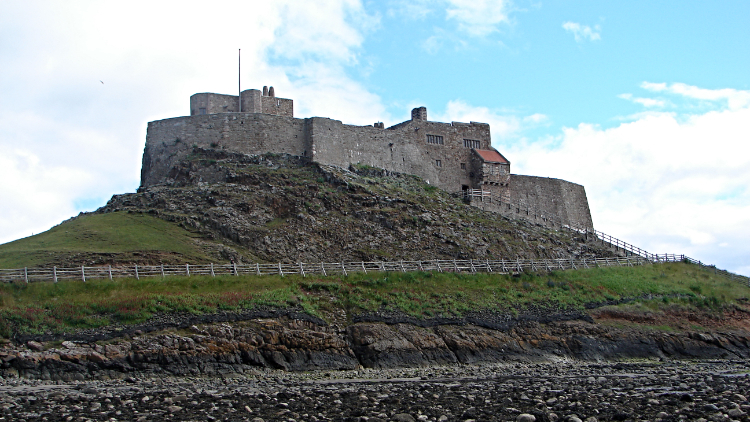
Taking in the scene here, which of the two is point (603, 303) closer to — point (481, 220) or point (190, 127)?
point (481, 220)

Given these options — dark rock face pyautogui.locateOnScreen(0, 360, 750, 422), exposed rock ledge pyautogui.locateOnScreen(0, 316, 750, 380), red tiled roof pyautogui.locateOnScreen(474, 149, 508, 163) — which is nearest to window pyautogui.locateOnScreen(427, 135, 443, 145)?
red tiled roof pyautogui.locateOnScreen(474, 149, 508, 163)

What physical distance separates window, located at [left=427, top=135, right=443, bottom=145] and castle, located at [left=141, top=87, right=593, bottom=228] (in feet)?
0.31

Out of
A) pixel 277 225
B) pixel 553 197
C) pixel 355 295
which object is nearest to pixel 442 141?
pixel 553 197

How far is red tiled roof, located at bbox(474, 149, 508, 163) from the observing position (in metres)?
66.8


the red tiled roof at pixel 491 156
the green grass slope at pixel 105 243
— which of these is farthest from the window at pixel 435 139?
the green grass slope at pixel 105 243

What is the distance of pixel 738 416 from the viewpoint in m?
19.3

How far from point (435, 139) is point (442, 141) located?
0.75 meters

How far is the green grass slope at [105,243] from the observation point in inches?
1590

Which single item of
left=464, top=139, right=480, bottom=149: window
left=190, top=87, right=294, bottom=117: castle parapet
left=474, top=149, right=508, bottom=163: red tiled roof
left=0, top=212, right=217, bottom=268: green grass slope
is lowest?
left=0, top=212, right=217, bottom=268: green grass slope

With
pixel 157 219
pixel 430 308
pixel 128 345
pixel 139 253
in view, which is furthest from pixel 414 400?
pixel 157 219

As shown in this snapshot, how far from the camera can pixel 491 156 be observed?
67.6m

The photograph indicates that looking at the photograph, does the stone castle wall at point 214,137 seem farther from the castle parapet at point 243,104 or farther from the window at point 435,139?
the window at point 435,139

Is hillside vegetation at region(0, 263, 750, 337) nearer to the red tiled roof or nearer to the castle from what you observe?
the castle

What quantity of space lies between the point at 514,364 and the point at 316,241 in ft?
58.8
